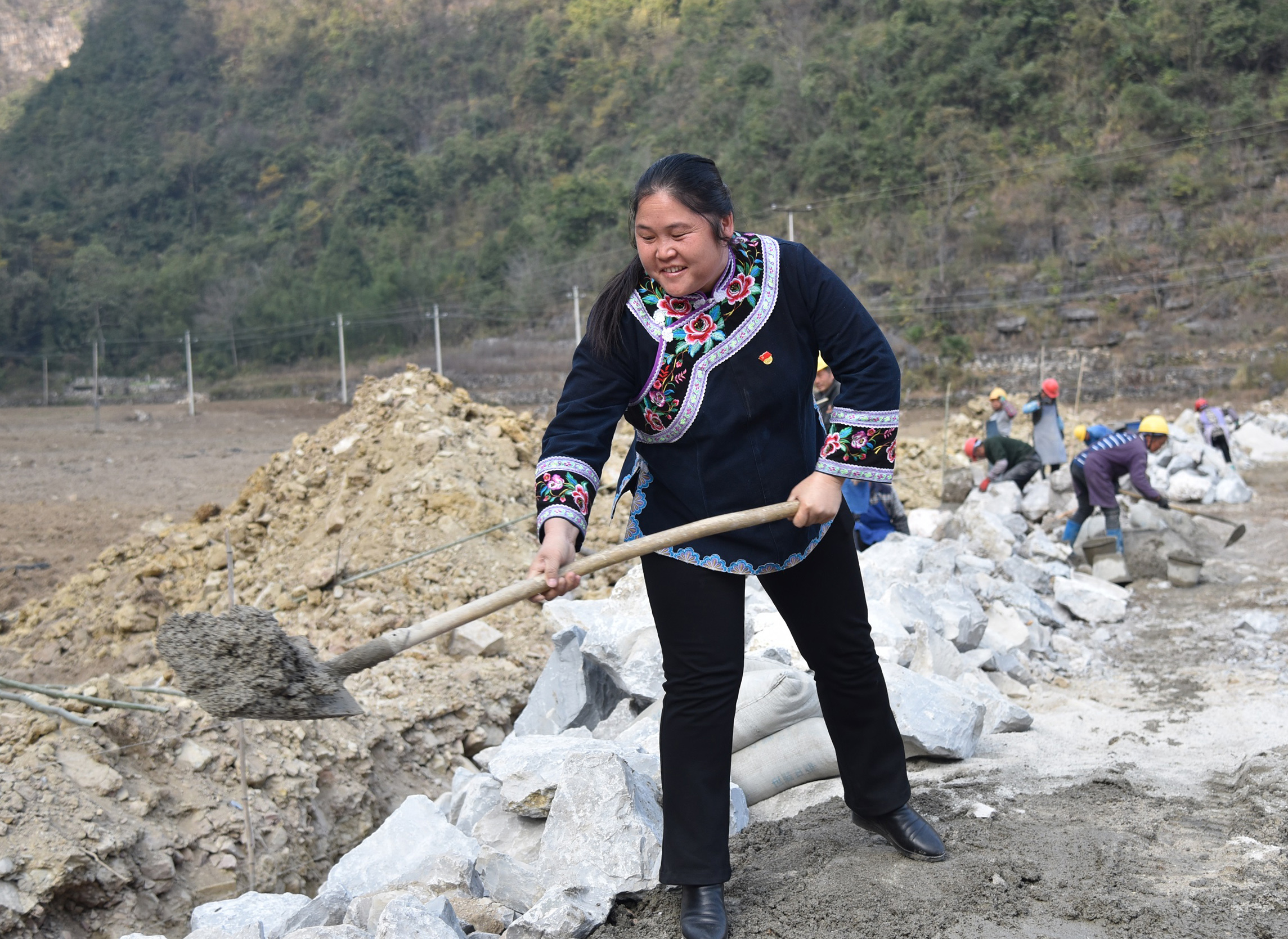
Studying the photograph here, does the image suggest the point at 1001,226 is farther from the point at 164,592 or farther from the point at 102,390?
the point at 102,390

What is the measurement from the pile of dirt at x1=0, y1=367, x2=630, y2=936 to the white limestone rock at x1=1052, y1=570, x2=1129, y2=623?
8.89 ft

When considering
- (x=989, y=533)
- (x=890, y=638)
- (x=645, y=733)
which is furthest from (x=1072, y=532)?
(x=645, y=733)

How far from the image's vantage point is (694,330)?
2268 millimetres

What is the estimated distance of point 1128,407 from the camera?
24.2 m

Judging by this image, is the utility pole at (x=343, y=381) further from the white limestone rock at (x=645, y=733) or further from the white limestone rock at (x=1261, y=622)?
the white limestone rock at (x=645, y=733)

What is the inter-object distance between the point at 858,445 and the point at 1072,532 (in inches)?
254

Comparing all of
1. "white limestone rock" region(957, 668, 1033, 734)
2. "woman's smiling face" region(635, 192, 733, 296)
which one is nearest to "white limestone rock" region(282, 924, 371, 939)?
"woman's smiling face" region(635, 192, 733, 296)

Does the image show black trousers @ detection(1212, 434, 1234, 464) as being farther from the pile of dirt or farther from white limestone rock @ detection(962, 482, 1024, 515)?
the pile of dirt

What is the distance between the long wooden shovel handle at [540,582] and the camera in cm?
207

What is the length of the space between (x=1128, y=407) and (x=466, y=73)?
187 ft

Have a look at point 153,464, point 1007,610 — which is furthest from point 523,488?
point 153,464

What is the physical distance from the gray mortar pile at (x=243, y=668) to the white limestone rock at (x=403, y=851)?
2.26ft

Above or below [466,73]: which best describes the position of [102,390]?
below

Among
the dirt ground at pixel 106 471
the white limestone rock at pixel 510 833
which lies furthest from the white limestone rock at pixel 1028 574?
the dirt ground at pixel 106 471
